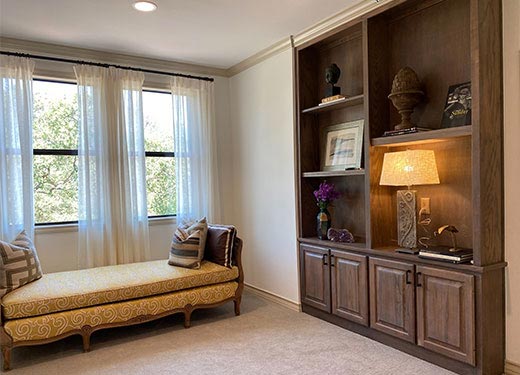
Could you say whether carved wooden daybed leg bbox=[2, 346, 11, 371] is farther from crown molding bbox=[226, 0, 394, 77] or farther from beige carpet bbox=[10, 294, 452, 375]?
crown molding bbox=[226, 0, 394, 77]

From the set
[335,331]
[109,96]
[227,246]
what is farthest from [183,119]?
[335,331]

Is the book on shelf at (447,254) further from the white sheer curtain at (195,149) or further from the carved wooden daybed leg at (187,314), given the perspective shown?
the white sheer curtain at (195,149)

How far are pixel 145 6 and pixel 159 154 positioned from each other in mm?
1849

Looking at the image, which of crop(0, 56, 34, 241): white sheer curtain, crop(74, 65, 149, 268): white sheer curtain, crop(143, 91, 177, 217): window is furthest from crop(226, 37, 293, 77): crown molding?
crop(0, 56, 34, 241): white sheer curtain

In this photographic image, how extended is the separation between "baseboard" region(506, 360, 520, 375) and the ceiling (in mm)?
2792

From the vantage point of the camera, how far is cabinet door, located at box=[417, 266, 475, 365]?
253cm

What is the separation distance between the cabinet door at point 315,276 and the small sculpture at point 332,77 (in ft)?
A: 4.67

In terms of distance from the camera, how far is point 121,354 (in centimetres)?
309

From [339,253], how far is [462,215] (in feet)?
3.41

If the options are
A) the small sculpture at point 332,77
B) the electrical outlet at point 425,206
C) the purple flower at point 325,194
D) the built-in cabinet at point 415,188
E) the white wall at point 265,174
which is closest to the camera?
the built-in cabinet at point 415,188

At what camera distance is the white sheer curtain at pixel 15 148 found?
3.74 m

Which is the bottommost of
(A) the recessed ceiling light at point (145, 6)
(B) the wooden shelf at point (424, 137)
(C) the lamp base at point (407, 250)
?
(C) the lamp base at point (407, 250)

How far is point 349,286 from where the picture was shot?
3.40 metres

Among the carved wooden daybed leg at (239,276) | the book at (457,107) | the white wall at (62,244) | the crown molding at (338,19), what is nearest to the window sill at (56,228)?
the white wall at (62,244)
